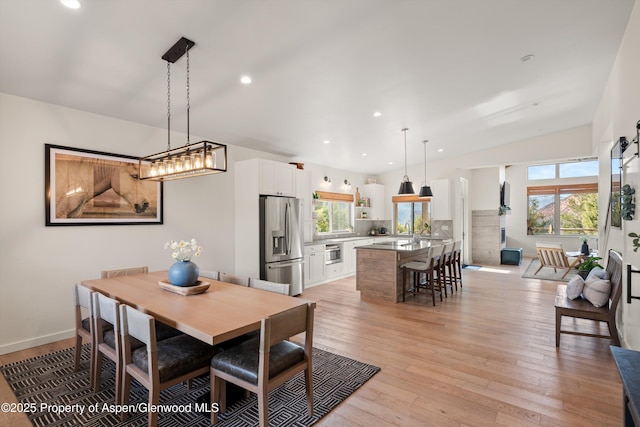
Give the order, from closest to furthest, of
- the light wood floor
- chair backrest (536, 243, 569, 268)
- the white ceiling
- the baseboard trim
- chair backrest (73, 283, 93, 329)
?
the light wood floor, the white ceiling, chair backrest (73, 283, 93, 329), the baseboard trim, chair backrest (536, 243, 569, 268)

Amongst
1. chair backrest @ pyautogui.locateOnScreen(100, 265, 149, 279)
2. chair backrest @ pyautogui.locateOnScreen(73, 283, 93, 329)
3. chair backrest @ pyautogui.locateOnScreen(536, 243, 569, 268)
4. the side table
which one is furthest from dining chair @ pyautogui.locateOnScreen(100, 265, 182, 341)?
chair backrest @ pyautogui.locateOnScreen(536, 243, 569, 268)

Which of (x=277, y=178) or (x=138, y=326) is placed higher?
(x=277, y=178)

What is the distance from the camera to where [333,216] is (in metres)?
7.97

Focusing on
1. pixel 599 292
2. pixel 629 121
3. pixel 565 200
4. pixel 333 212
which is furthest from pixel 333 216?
pixel 565 200

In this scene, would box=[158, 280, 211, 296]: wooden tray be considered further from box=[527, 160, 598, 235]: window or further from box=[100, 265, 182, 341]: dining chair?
box=[527, 160, 598, 235]: window

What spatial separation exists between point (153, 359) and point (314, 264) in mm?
4459

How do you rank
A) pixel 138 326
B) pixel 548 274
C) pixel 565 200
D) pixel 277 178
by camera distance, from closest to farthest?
pixel 138 326
pixel 277 178
pixel 548 274
pixel 565 200

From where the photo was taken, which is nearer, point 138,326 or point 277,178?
point 138,326

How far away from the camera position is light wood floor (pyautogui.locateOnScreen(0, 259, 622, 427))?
223 cm

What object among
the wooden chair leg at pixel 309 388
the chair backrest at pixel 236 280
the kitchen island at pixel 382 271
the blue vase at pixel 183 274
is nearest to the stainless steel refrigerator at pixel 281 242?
the kitchen island at pixel 382 271

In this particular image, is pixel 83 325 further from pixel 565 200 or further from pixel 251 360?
pixel 565 200

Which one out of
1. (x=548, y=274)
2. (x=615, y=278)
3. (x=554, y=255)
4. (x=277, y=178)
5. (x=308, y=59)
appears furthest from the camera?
(x=548, y=274)

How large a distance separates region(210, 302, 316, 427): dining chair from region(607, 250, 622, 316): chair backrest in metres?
3.14

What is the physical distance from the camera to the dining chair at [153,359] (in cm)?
191
